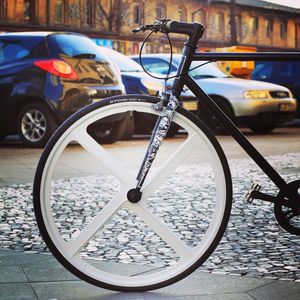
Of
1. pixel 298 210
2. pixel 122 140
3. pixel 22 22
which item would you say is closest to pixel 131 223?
pixel 298 210

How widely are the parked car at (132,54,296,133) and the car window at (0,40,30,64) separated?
3.43 meters

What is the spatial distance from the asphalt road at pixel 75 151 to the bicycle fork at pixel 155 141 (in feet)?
11.5

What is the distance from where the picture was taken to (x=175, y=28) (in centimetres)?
309

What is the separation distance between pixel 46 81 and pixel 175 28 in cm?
783

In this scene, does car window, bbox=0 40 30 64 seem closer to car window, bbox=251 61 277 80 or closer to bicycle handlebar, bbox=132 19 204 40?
bicycle handlebar, bbox=132 19 204 40

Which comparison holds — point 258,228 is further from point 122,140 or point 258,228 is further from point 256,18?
point 256,18

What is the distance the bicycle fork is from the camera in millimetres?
3082

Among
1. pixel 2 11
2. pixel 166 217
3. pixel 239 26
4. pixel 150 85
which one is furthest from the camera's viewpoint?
pixel 239 26

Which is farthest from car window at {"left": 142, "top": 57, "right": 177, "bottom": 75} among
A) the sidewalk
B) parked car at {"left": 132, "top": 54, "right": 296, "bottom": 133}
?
the sidewalk

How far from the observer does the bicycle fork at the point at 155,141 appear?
3082 mm

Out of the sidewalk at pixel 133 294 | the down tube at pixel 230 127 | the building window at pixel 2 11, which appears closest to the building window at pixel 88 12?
the building window at pixel 2 11

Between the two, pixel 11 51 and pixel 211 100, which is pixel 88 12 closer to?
pixel 11 51

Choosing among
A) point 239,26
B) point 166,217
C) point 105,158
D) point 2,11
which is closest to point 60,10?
point 2,11

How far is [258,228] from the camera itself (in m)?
4.62
